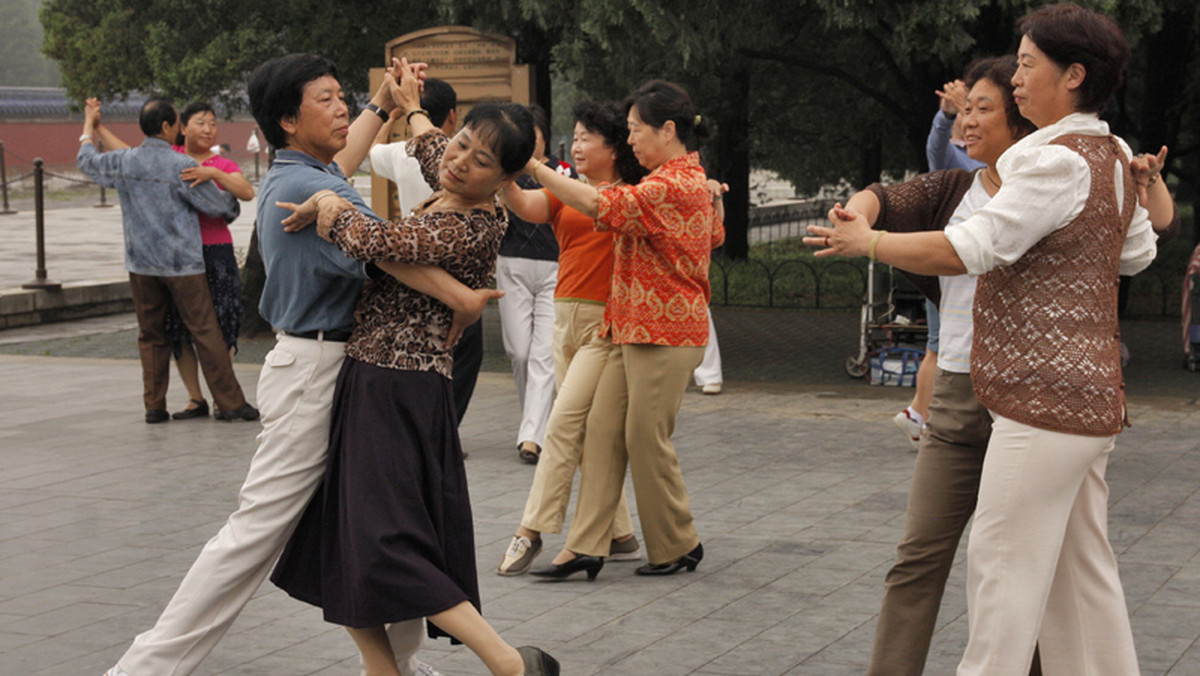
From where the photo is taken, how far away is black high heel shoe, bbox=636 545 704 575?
5586 millimetres

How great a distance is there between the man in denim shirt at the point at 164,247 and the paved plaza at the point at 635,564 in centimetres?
29

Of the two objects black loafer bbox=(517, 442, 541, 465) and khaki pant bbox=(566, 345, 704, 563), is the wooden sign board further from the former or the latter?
khaki pant bbox=(566, 345, 704, 563)

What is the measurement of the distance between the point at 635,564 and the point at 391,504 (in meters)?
2.28

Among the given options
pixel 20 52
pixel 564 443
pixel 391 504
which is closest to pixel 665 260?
pixel 564 443

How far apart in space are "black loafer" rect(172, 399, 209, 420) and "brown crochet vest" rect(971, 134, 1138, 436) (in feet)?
22.6

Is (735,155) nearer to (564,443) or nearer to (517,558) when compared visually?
(564,443)

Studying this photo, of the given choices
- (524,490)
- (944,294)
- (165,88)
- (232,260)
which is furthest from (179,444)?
(165,88)

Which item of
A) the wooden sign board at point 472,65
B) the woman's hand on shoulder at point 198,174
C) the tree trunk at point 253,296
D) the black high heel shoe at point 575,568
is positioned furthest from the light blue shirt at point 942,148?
the tree trunk at point 253,296

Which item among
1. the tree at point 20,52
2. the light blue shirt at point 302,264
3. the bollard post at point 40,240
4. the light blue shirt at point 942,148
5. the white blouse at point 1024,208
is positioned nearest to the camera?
the white blouse at point 1024,208

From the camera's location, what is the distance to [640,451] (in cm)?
549

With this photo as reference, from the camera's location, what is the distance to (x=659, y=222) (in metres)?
5.26

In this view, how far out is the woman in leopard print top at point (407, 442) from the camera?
12.1 ft

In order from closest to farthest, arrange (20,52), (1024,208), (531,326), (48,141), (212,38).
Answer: (1024,208), (531,326), (212,38), (48,141), (20,52)

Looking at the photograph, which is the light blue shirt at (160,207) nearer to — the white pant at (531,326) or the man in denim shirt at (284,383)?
the white pant at (531,326)
